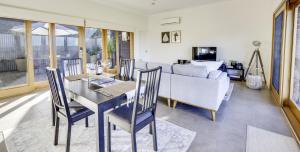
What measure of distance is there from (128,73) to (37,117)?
1.72 metres

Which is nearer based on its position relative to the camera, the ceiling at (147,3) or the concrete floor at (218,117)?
the concrete floor at (218,117)

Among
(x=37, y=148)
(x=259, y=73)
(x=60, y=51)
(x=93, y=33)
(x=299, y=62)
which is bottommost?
(x=37, y=148)

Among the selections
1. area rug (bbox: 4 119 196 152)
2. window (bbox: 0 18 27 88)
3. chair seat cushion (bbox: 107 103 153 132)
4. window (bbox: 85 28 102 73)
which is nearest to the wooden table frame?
chair seat cushion (bbox: 107 103 153 132)

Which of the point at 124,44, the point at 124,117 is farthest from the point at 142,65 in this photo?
the point at 124,44

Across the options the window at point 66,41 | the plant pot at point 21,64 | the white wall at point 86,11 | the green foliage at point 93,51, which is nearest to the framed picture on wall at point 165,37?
the white wall at point 86,11

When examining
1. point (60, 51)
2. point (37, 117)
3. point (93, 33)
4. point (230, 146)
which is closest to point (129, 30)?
point (93, 33)

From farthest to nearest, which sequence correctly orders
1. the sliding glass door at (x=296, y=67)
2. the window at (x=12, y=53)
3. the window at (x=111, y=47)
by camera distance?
1. the window at (x=111, y=47)
2. the window at (x=12, y=53)
3. the sliding glass door at (x=296, y=67)

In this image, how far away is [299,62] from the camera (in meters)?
2.85

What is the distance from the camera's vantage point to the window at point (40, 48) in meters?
4.50

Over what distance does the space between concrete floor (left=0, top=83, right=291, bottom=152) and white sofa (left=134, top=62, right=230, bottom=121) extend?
0.23m

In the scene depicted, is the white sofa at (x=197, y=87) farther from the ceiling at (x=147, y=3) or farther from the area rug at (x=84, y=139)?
the ceiling at (x=147, y=3)

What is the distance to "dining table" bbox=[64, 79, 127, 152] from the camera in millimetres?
1535

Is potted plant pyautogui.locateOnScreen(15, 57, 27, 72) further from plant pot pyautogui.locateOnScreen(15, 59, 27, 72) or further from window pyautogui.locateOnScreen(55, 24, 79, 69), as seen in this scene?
window pyautogui.locateOnScreen(55, 24, 79, 69)

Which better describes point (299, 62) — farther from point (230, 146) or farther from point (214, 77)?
point (230, 146)
